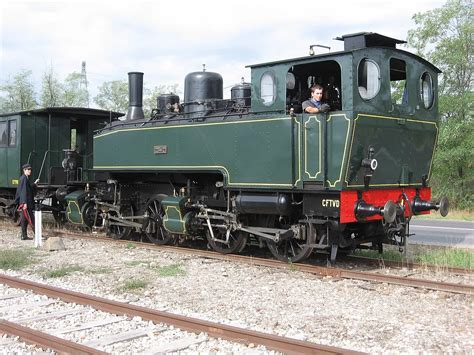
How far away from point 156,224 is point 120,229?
1.22 metres

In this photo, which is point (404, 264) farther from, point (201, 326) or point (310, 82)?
point (201, 326)

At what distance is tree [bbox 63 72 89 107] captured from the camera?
36.8 metres

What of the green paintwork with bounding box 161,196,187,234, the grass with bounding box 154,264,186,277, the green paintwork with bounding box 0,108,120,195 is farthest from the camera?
the green paintwork with bounding box 0,108,120,195

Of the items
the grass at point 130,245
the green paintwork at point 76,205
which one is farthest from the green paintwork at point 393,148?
the green paintwork at point 76,205

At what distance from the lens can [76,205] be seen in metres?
11.3

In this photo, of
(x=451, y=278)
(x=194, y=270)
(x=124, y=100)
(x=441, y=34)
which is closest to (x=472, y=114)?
(x=441, y=34)

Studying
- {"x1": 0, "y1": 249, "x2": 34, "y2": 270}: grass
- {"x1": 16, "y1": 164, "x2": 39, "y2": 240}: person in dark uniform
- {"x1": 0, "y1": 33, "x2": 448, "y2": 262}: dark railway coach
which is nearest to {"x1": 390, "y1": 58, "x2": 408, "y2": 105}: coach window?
{"x1": 0, "y1": 33, "x2": 448, "y2": 262}: dark railway coach

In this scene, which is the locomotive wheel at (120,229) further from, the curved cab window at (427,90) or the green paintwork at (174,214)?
the curved cab window at (427,90)

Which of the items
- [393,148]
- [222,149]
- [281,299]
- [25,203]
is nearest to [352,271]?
[281,299]

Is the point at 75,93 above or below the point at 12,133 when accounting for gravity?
above

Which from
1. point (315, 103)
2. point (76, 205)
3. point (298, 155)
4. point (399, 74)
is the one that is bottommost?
point (76, 205)

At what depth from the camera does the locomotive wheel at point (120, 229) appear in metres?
10.8

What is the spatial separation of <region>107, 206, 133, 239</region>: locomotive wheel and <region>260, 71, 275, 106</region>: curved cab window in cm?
428

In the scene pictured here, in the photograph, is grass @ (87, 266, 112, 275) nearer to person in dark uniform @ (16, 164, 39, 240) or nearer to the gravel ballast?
the gravel ballast
